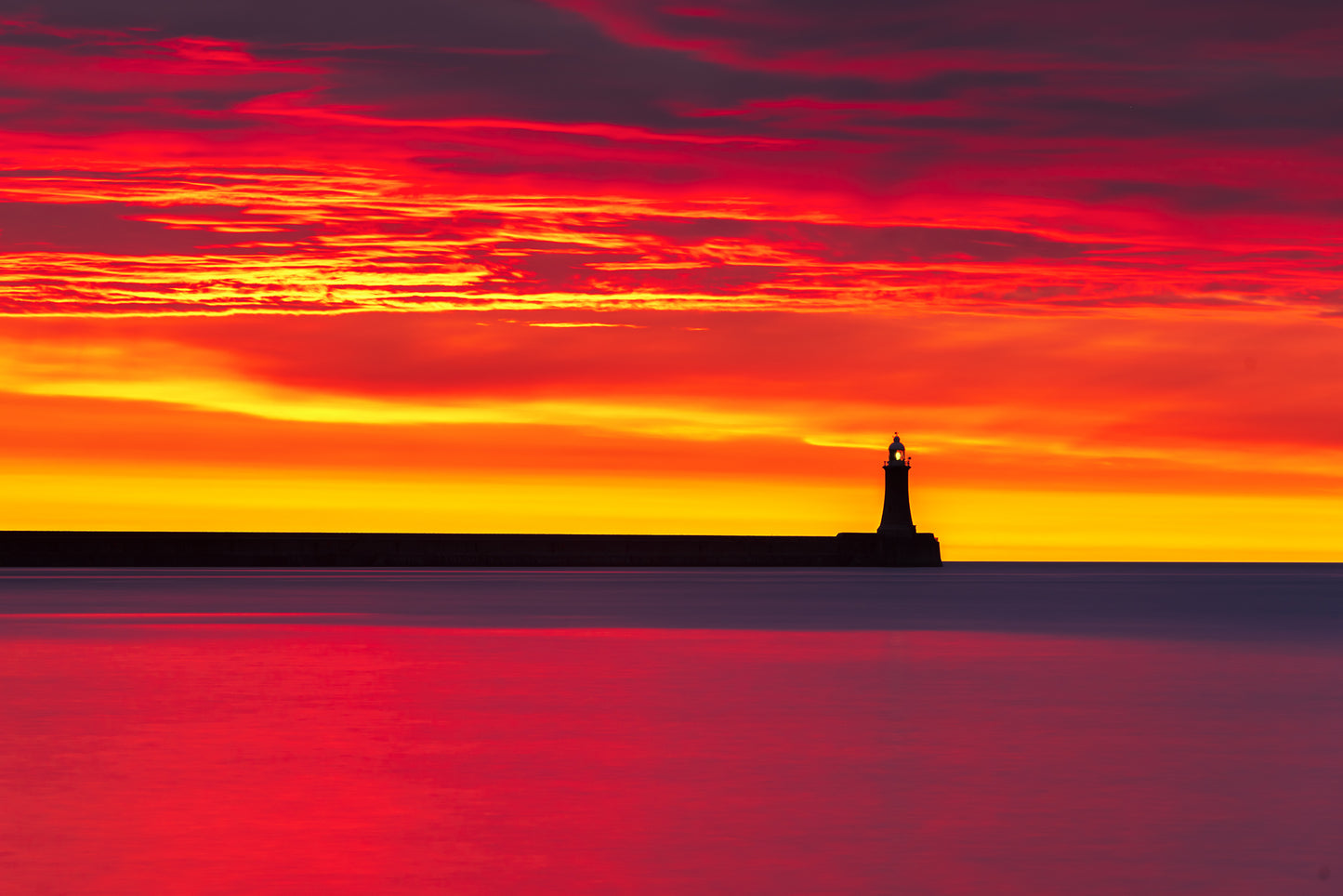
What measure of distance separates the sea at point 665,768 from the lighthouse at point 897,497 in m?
64.7

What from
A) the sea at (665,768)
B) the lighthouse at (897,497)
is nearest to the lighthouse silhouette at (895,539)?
the lighthouse at (897,497)

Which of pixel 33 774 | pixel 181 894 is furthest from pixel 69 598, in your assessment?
pixel 181 894

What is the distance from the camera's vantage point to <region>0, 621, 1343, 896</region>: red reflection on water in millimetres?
11789

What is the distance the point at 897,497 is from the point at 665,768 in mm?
89522

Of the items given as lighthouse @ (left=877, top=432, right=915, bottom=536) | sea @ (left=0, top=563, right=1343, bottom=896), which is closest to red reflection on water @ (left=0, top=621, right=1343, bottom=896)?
sea @ (left=0, top=563, right=1343, bottom=896)

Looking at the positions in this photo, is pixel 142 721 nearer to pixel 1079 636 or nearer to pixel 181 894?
pixel 181 894

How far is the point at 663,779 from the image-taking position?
16031mm

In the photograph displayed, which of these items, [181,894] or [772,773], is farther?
[772,773]

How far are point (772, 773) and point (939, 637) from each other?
26.0 m

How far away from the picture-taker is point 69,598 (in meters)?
66.3

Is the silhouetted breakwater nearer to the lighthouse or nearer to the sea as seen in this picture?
the lighthouse

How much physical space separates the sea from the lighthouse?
64.7 metres

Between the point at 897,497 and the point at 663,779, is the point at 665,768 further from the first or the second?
the point at 897,497

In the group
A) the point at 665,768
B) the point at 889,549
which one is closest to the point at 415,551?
the point at 889,549
